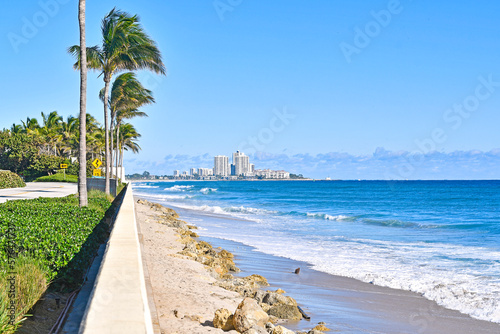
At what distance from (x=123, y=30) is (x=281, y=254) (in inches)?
511

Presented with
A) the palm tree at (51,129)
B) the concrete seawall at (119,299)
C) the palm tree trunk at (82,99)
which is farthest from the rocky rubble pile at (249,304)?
the palm tree at (51,129)

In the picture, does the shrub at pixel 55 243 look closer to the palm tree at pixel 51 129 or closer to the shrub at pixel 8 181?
the shrub at pixel 8 181

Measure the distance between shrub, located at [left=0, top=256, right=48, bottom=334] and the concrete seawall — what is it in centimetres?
99

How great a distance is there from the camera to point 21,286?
5980mm

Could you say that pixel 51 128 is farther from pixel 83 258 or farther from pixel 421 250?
pixel 83 258

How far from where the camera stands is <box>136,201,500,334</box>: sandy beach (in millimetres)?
7312

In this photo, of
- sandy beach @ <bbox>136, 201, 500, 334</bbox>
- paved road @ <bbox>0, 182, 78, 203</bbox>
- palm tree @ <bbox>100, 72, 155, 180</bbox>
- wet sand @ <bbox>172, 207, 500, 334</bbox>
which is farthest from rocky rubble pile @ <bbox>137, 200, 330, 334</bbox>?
palm tree @ <bbox>100, 72, 155, 180</bbox>

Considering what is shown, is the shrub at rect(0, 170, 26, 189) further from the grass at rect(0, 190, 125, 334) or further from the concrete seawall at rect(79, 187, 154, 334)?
the concrete seawall at rect(79, 187, 154, 334)

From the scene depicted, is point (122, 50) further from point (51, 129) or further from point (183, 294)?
point (51, 129)

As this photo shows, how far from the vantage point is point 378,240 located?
21.0m

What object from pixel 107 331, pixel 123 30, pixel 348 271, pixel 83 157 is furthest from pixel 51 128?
pixel 107 331

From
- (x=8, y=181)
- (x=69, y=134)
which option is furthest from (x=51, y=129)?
(x=8, y=181)

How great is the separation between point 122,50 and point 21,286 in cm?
1915

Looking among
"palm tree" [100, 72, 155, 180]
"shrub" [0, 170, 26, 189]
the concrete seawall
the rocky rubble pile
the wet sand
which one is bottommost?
the wet sand
